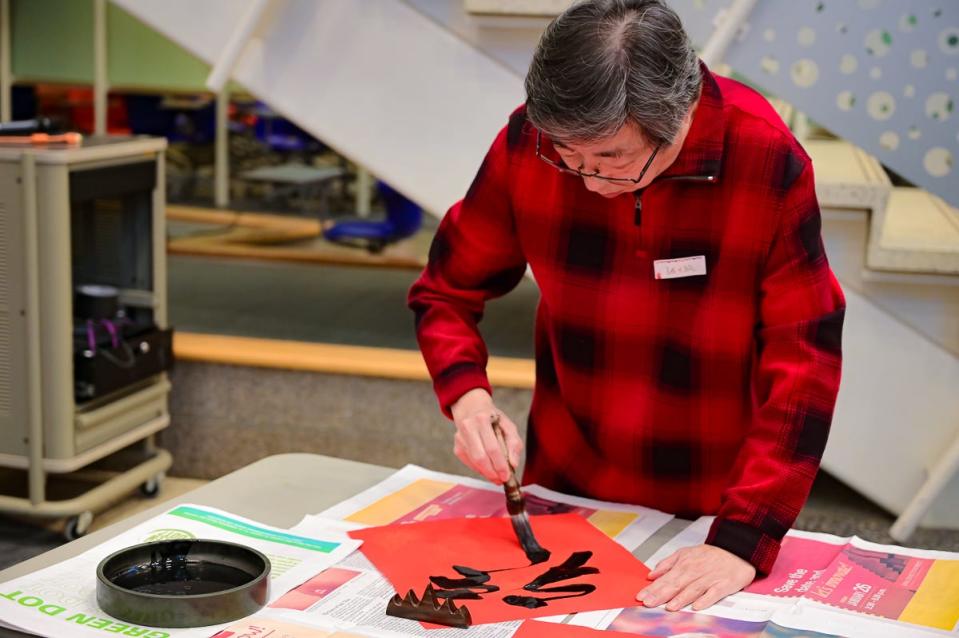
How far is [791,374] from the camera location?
1311 millimetres

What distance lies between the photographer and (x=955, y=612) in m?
1.19

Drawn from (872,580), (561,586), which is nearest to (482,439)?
→ (561,586)

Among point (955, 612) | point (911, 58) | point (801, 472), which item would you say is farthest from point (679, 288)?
point (911, 58)

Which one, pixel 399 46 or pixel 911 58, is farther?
pixel 399 46

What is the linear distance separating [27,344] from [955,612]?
2.14 meters

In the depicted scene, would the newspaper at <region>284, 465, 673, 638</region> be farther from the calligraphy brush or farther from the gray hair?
the gray hair

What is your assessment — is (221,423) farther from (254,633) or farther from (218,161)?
(218,161)

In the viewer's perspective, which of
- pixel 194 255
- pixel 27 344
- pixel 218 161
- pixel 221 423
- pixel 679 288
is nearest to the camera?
pixel 679 288

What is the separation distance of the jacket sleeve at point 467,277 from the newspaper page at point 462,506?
0.38 ft

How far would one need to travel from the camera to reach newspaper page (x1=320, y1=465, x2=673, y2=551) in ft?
4.59

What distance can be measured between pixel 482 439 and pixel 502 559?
166 mm

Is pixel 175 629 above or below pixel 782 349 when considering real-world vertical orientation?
below

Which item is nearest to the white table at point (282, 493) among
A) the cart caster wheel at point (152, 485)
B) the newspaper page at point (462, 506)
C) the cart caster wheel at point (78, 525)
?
the newspaper page at point (462, 506)

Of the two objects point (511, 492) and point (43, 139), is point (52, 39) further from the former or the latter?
point (511, 492)
